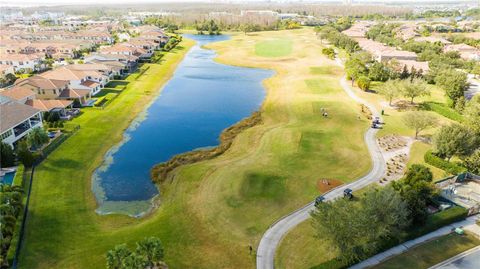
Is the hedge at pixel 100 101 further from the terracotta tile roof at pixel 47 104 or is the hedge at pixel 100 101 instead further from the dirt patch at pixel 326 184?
the dirt patch at pixel 326 184

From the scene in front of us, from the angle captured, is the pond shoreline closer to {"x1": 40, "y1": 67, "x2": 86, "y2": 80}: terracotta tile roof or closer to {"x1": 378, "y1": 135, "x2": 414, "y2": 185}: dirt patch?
{"x1": 378, "y1": 135, "x2": 414, "y2": 185}: dirt patch

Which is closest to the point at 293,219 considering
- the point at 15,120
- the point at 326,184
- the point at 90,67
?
the point at 326,184

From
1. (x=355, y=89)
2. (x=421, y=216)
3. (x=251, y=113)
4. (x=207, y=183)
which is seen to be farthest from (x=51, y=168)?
(x=355, y=89)

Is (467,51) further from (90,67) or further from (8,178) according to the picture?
(8,178)

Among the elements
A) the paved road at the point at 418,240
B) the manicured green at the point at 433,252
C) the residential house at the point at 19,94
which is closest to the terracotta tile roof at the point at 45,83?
the residential house at the point at 19,94

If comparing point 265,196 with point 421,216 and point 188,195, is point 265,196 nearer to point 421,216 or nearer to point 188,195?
point 188,195

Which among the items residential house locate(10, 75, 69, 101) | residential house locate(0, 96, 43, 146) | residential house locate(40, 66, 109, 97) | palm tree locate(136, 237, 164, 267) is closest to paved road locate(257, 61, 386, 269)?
palm tree locate(136, 237, 164, 267)

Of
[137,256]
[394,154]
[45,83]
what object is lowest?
[394,154]
